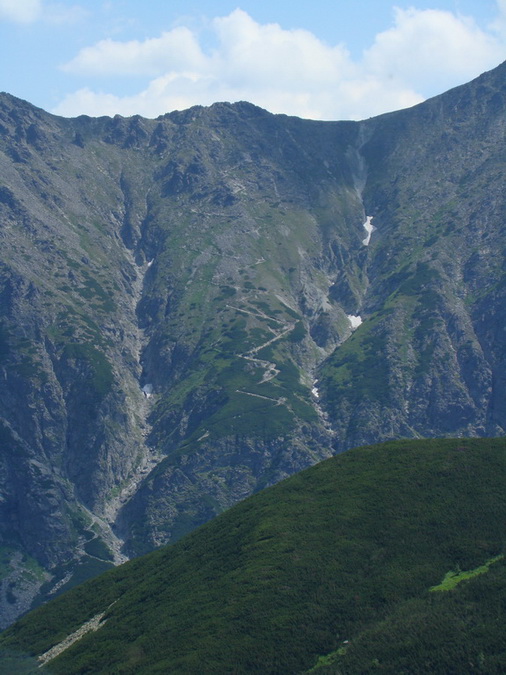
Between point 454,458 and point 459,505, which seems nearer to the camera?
point 459,505

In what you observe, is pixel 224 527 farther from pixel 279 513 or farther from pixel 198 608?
pixel 198 608

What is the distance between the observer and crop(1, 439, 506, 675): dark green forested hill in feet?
416

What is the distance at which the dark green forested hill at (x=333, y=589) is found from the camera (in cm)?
12688

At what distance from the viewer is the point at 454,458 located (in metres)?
181

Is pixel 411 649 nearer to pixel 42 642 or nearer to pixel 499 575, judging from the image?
pixel 499 575

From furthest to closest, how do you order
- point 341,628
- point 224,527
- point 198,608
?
point 224,527
point 198,608
point 341,628

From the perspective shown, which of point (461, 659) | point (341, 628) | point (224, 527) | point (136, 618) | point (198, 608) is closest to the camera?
point (461, 659)

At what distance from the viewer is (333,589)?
481 feet

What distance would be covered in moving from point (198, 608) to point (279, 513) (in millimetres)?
34646

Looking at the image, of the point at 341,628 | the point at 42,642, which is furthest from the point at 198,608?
the point at 42,642

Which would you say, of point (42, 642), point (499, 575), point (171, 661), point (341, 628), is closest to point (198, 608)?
point (171, 661)

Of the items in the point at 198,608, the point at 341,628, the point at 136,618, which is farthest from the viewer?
the point at 136,618

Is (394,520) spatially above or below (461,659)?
above

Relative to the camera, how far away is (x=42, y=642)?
586 feet
